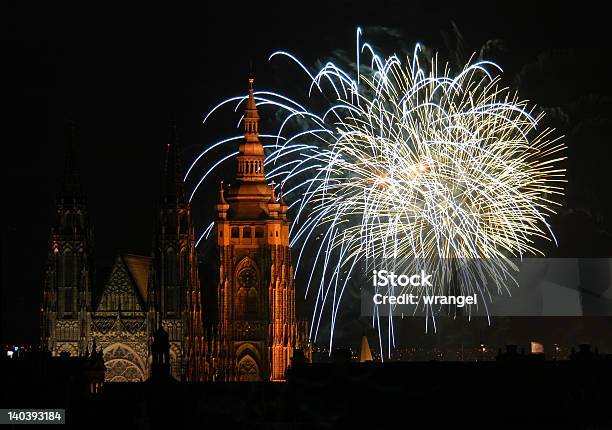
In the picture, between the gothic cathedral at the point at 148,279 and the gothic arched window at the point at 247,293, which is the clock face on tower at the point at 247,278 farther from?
the gothic cathedral at the point at 148,279

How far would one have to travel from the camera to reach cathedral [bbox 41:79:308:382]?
163375mm

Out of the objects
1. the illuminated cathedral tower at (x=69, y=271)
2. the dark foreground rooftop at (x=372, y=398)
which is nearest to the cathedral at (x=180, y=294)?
the illuminated cathedral tower at (x=69, y=271)

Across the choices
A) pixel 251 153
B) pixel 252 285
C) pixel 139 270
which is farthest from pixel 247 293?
pixel 251 153

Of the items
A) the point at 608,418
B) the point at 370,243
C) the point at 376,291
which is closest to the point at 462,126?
the point at 370,243

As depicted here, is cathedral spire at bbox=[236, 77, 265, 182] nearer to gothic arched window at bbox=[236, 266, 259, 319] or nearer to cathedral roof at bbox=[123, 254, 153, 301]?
gothic arched window at bbox=[236, 266, 259, 319]

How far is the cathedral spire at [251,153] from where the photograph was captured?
17438 cm

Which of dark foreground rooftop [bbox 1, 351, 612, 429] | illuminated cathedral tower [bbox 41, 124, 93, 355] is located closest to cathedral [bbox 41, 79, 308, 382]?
illuminated cathedral tower [bbox 41, 124, 93, 355]

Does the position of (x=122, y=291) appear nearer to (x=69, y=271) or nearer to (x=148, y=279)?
(x=148, y=279)

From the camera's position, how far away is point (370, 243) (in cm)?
13300

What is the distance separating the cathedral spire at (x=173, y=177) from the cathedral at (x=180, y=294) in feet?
0.23

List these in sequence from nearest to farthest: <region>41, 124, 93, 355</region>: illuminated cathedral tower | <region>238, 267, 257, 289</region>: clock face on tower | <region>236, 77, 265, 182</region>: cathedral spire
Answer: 1. <region>41, 124, 93, 355</region>: illuminated cathedral tower
2. <region>238, 267, 257, 289</region>: clock face on tower
3. <region>236, 77, 265, 182</region>: cathedral spire

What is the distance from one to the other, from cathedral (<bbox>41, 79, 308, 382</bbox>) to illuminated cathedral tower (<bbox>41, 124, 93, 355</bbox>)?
69mm

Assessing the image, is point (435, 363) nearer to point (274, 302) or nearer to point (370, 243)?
point (370, 243)

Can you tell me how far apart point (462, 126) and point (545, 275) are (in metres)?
47.0
